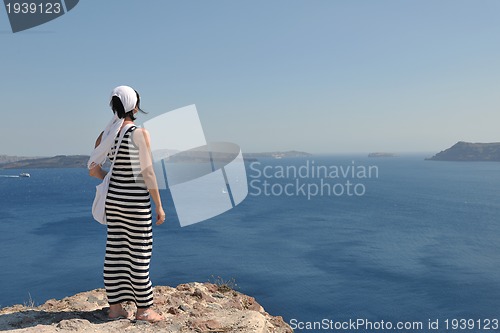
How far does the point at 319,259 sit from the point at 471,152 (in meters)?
139

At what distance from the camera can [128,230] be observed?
2.98 meters

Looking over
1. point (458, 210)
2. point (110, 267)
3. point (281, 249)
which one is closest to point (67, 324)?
point (110, 267)

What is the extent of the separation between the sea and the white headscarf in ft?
32.3

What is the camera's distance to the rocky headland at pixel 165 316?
Answer: 2.94 meters

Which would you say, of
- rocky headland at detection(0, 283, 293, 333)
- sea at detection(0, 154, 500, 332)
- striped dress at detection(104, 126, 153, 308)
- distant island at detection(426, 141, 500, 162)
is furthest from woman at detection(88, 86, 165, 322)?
distant island at detection(426, 141, 500, 162)

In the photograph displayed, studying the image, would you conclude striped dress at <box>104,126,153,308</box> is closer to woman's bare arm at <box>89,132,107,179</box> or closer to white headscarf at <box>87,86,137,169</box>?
white headscarf at <box>87,86,137,169</box>

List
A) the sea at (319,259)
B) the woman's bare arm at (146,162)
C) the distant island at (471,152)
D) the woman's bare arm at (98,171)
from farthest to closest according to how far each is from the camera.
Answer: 1. the distant island at (471,152)
2. the sea at (319,259)
3. the woman's bare arm at (98,171)
4. the woman's bare arm at (146,162)

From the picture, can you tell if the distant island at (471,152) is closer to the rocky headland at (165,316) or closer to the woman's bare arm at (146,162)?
the rocky headland at (165,316)

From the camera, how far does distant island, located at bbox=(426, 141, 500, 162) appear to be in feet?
458

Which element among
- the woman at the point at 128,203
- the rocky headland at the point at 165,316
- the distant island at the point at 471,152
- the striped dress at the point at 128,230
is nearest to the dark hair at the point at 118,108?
the woman at the point at 128,203

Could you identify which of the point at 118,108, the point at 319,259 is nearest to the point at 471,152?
the point at 319,259

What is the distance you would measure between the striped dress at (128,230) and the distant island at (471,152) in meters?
157

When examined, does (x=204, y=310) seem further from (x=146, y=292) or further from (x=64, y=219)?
(x=64, y=219)

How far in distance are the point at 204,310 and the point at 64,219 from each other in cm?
4930
